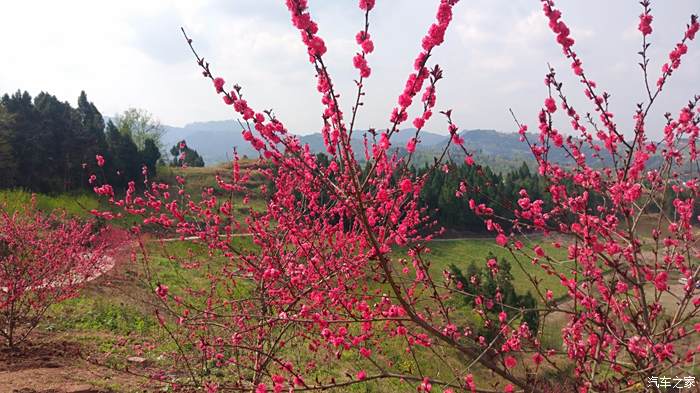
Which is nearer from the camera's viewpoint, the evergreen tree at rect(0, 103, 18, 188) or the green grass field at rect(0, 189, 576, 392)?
the green grass field at rect(0, 189, 576, 392)

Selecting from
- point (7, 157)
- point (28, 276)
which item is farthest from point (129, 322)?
point (7, 157)

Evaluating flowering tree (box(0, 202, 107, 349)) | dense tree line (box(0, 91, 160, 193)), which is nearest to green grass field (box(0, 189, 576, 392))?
flowering tree (box(0, 202, 107, 349))

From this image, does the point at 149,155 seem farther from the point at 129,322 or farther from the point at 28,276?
the point at 28,276

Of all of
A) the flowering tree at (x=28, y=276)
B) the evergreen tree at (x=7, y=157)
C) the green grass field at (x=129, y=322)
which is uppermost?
the evergreen tree at (x=7, y=157)

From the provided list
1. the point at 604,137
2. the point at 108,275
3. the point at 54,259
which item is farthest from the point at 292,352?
the point at 604,137

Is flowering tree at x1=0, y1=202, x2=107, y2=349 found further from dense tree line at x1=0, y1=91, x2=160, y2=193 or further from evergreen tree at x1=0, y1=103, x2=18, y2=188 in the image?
evergreen tree at x1=0, y1=103, x2=18, y2=188

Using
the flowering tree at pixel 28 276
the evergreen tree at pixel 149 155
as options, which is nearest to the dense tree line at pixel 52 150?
the evergreen tree at pixel 149 155

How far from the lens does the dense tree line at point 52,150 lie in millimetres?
26656

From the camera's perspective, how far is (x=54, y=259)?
25.0ft

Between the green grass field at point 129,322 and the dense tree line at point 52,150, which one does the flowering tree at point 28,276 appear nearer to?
the green grass field at point 129,322

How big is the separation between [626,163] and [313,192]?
4.23 meters

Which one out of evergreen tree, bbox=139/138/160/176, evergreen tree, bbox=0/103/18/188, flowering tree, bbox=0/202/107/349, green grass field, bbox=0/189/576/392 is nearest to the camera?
flowering tree, bbox=0/202/107/349

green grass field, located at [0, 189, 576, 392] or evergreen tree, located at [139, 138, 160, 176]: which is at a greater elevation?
evergreen tree, located at [139, 138, 160, 176]

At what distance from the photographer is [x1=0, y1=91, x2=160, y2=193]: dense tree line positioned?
2666 centimetres
